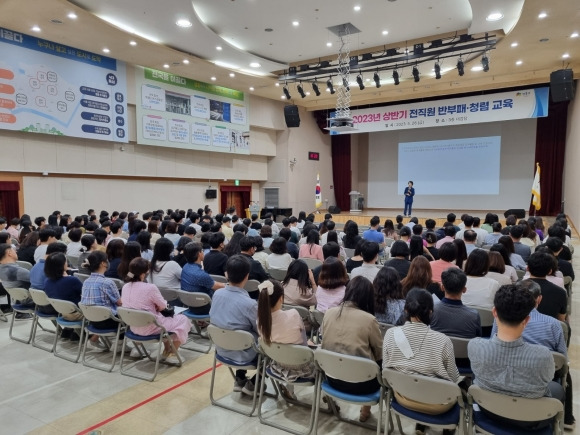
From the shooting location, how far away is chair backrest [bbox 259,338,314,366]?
254 cm

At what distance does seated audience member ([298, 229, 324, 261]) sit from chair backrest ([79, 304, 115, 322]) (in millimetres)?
2889

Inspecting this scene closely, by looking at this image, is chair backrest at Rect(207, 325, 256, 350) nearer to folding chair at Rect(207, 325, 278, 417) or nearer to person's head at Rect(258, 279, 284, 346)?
folding chair at Rect(207, 325, 278, 417)

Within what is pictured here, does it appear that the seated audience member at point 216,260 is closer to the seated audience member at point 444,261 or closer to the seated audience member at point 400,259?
the seated audience member at point 400,259

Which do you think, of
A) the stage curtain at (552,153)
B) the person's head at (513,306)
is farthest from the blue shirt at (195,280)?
the stage curtain at (552,153)

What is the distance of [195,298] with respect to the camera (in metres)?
3.81

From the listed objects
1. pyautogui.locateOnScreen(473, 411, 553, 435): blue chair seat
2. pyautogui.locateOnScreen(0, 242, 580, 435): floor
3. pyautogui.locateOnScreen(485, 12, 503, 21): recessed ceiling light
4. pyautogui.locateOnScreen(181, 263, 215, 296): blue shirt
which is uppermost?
pyautogui.locateOnScreen(485, 12, 503, 21): recessed ceiling light

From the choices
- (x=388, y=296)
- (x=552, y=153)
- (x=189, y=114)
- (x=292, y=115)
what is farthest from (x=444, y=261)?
(x=552, y=153)

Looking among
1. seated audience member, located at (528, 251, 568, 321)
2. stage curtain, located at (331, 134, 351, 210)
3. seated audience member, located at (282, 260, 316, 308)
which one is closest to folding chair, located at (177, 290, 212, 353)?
seated audience member, located at (282, 260, 316, 308)

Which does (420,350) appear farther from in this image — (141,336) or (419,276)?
(141,336)

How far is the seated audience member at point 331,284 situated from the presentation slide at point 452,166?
13.2 meters

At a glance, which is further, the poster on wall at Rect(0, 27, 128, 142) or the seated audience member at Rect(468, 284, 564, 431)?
the poster on wall at Rect(0, 27, 128, 142)

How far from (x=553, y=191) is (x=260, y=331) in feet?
49.2

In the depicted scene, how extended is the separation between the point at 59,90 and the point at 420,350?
10950 mm

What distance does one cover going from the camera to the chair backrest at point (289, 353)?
100 inches
